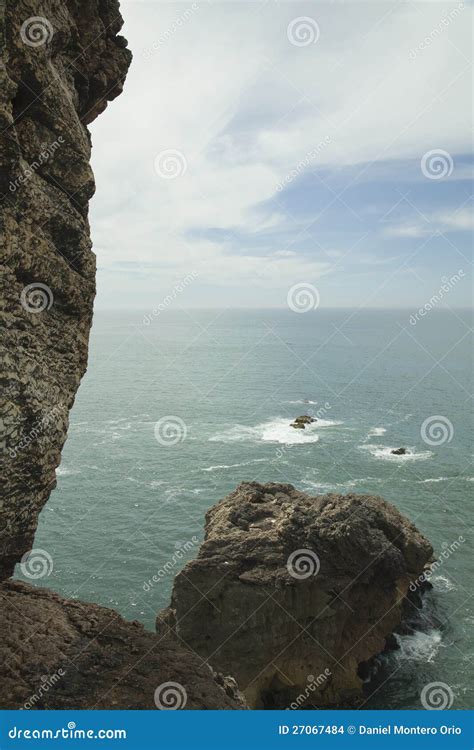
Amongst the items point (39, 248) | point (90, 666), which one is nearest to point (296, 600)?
point (90, 666)

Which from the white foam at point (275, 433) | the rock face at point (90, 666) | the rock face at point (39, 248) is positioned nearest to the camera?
the rock face at point (90, 666)

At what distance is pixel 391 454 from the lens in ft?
219

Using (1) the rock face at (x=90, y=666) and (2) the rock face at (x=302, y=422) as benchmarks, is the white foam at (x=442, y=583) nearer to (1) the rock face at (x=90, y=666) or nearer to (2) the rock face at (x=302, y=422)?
(1) the rock face at (x=90, y=666)

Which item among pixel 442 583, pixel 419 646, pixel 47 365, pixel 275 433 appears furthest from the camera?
A: pixel 275 433

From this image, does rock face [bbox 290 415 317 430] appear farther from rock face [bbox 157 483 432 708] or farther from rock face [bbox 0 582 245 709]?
rock face [bbox 0 582 245 709]

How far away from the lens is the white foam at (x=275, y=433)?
73.2 meters

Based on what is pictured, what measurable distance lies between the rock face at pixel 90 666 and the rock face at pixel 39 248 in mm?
1873

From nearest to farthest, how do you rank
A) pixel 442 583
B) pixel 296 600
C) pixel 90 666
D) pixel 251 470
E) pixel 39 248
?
pixel 90 666 < pixel 39 248 < pixel 296 600 < pixel 442 583 < pixel 251 470

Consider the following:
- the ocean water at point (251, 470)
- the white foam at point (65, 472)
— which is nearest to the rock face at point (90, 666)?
the ocean water at point (251, 470)

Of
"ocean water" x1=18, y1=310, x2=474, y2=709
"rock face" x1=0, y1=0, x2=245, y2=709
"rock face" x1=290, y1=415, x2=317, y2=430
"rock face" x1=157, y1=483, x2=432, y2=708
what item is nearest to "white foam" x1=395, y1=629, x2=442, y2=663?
"ocean water" x1=18, y1=310, x2=474, y2=709

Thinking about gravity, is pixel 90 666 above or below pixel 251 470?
above

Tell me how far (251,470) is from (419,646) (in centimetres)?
2947

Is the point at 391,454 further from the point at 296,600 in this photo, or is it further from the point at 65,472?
the point at 296,600

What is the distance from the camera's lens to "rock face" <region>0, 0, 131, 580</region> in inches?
462
